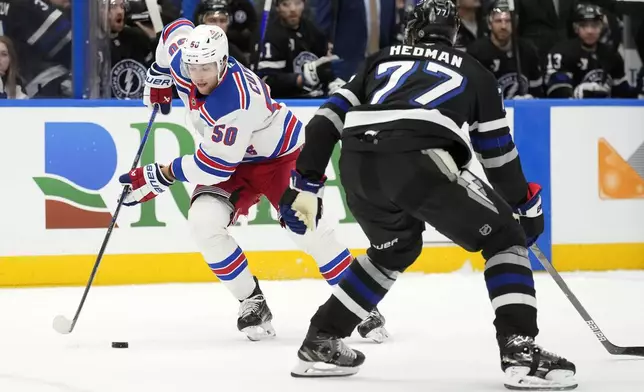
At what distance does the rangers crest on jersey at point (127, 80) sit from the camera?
546 centimetres

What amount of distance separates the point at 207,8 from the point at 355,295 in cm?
293

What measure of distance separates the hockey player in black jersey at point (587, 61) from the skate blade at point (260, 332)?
286 centimetres

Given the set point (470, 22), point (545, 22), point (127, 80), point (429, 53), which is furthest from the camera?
point (545, 22)

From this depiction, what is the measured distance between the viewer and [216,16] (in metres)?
5.55

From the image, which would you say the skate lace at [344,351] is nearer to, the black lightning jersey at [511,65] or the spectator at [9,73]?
the spectator at [9,73]

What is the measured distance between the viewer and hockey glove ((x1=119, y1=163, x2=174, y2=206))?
12.3ft

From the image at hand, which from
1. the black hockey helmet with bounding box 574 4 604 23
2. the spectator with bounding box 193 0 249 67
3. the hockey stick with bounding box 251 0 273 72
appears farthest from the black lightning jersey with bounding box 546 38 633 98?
the spectator with bounding box 193 0 249 67

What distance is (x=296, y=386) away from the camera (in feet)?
9.71

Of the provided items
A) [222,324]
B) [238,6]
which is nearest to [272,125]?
[222,324]

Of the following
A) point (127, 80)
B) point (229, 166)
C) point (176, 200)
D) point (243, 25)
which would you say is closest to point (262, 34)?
point (243, 25)

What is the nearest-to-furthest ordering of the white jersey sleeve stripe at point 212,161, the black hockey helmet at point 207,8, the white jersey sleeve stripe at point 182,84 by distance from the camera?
the white jersey sleeve stripe at point 212,161
the white jersey sleeve stripe at point 182,84
the black hockey helmet at point 207,8

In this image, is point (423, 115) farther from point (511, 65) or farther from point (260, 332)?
point (511, 65)

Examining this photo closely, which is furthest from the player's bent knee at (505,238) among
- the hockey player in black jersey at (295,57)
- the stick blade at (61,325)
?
the hockey player in black jersey at (295,57)

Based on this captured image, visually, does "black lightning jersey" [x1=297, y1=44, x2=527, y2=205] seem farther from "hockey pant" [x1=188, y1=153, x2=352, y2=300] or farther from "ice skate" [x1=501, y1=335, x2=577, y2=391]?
"hockey pant" [x1=188, y1=153, x2=352, y2=300]
